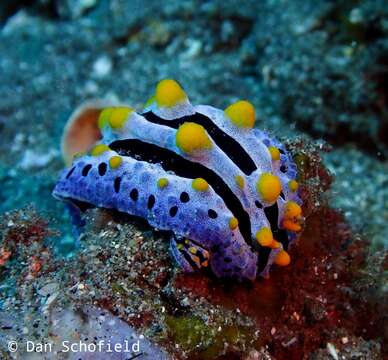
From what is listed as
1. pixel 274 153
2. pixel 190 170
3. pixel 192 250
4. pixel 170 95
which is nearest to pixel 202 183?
pixel 190 170

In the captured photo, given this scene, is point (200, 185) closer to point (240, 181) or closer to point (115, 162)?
point (240, 181)

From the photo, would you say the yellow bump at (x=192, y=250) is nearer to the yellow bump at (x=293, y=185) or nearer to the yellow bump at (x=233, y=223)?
the yellow bump at (x=233, y=223)

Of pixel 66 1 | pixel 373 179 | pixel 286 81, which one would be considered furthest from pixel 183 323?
pixel 66 1

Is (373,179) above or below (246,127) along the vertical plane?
below

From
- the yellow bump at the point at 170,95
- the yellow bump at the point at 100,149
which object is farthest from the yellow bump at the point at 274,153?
the yellow bump at the point at 100,149

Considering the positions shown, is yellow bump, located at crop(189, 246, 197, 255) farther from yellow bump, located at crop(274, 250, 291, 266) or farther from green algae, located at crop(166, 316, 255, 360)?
yellow bump, located at crop(274, 250, 291, 266)

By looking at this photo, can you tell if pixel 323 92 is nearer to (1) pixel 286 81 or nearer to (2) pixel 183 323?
(1) pixel 286 81

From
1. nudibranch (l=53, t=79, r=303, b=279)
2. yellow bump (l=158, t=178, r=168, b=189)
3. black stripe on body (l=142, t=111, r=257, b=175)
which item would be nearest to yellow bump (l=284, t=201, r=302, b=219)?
nudibranch (l=53, t=79, r=303, b=279)

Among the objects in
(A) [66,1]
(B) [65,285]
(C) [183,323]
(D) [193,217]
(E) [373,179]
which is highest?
(A) [66,1]
